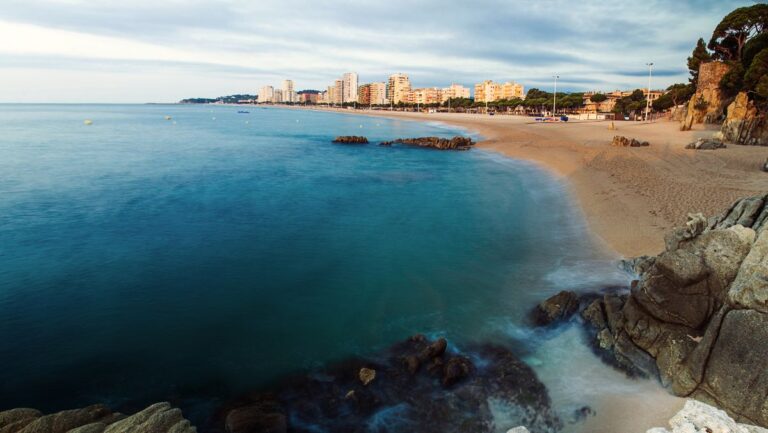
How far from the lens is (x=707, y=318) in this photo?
816 cm

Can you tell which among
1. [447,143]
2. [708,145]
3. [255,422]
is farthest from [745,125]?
[255,422]

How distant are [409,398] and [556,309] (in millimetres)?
4673

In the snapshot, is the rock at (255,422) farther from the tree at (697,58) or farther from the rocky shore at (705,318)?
the tree at (697,58)

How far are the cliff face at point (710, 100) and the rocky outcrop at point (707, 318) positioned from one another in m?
44.4

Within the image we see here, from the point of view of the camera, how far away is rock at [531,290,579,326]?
35.1ft

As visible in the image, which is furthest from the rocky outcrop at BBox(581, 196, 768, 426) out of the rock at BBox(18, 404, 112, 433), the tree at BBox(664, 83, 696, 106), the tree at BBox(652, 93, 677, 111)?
the tree at BBox(652, 93, 677, 111)

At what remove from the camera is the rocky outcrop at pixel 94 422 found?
5902 mm

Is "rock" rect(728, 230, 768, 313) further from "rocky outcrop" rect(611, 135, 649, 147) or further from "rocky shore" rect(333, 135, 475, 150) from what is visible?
"rocky shore" rect(333, 135, 475, 150)

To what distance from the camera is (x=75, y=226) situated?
2011 cm

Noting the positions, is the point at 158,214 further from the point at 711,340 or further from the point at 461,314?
the point at 711,340

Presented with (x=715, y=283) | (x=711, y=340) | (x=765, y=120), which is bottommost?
(x=711, y=340)

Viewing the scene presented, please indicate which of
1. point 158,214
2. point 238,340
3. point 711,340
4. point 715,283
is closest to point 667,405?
point 711,340

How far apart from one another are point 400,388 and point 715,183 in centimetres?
1879

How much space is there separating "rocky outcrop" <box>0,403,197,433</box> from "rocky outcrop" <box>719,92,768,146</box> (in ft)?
122
